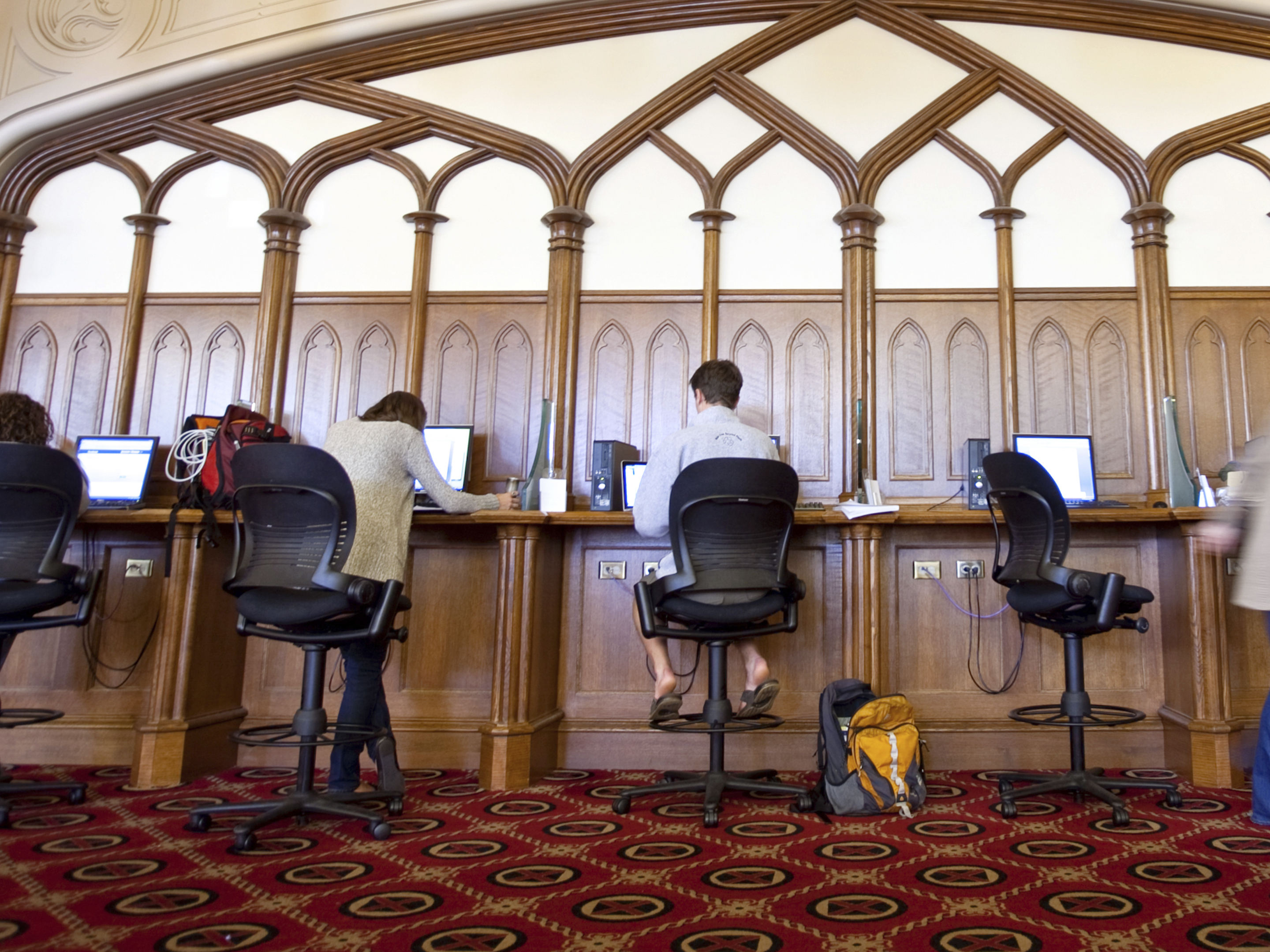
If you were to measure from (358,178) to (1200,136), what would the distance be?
429 centimetres

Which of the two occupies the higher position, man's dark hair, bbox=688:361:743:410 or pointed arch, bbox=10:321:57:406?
pointed arch, bbox=10:321:57:406

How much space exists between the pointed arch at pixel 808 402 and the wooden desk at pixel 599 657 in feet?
1.53

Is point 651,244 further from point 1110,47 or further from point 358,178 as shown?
point 1110,47

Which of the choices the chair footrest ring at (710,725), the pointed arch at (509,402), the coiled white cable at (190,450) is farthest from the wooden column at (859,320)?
the coiled white cable at (190,450)

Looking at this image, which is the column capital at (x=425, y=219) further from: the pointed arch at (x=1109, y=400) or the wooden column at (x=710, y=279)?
the pointed arch at (x=1109, y=400)

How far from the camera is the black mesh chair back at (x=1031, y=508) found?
3.01m

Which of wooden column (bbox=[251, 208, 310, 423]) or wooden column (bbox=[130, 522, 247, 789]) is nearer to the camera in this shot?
wooden column (bbox=[130, 522, 247, 789])

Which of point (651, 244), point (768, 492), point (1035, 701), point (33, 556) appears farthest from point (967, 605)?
point (33, 556)

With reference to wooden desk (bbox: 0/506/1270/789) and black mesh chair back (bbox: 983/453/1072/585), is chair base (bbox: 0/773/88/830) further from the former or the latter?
black mesh chair back (bbox: 983/453/1072/585)

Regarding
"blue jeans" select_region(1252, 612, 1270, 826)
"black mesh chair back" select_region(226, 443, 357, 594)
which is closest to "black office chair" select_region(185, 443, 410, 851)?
"black mesh chair back" select_region(226, 443, 357, 594)

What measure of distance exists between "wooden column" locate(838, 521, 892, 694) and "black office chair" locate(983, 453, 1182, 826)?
56 centimetres

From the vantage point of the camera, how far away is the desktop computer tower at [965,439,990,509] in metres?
4.04

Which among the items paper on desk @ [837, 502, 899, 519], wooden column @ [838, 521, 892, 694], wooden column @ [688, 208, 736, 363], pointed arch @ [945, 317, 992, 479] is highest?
wooden column @ [688, 208, 736, 363]

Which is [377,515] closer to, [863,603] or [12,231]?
[863,603]
